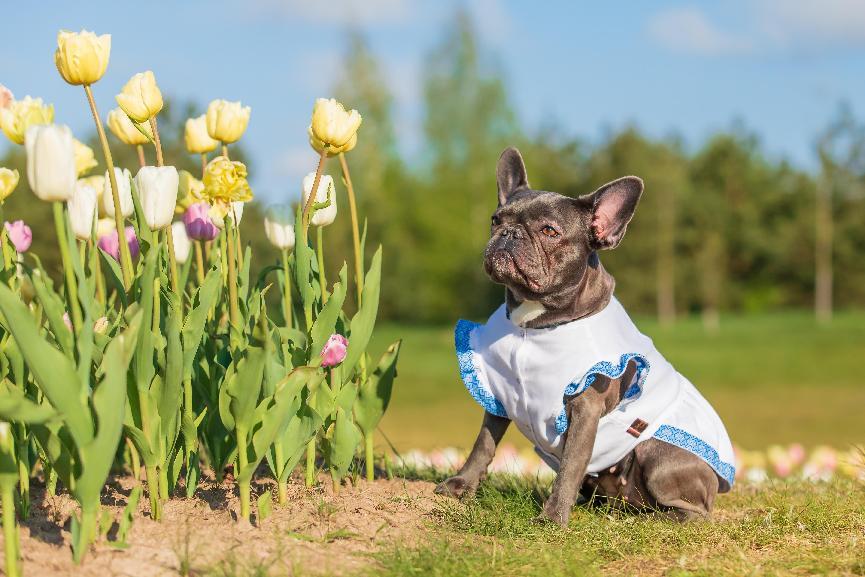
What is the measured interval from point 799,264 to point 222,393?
109 ft

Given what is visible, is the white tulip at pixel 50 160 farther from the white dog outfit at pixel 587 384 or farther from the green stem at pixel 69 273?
the white dog outfit at pixel 587 384

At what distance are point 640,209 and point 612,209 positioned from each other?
81.9 ft

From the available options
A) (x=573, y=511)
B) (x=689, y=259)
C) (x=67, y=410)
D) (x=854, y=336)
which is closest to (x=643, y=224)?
(x=689, y=259)

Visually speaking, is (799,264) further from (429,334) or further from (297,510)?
(297,510)

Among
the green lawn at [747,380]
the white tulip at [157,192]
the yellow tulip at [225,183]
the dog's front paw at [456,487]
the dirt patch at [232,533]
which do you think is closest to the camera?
the dirt patch at [232,533]

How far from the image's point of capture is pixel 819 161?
2870 centimetres

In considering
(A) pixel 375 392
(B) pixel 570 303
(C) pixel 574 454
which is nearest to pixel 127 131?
(A) pixel 375 392

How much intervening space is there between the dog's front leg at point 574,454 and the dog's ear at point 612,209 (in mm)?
670

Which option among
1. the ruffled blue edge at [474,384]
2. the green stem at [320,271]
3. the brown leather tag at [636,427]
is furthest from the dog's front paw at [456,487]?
the green stem at [320,271]

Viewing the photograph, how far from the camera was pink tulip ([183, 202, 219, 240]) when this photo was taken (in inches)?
151

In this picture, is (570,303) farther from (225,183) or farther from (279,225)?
(225,183)

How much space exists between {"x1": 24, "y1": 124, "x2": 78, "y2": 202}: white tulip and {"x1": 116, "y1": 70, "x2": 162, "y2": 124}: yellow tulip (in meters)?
0.64

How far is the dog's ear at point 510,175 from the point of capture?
434 centimetres

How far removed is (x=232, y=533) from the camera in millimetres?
3473
